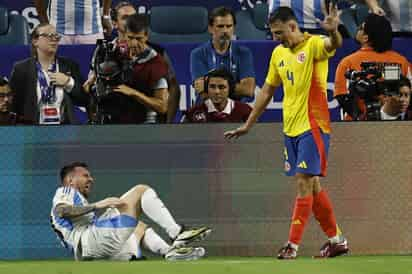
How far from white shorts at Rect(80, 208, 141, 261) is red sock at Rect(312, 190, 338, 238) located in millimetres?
1419

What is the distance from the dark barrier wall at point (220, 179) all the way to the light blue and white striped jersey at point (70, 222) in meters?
0.54

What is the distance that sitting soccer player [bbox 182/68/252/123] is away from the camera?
34.0 feet

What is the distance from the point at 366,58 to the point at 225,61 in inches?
50.5

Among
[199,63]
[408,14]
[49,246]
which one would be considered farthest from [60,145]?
[408,14]

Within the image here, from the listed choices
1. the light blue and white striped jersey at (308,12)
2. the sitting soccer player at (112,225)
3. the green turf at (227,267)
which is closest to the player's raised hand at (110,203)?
the sitting soccer player at (112,225)

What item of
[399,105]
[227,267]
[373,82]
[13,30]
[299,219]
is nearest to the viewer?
[227,267]

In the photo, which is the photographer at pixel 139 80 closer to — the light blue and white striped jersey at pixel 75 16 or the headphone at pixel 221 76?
the headphone at pixel 221 76

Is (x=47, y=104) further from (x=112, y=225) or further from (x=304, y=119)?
(x=304, y=119)

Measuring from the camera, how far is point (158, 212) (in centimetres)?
953

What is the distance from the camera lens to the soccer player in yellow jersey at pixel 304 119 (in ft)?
29.5

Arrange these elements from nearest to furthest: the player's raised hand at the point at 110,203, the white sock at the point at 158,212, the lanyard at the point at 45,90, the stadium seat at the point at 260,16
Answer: the player's raised hand at the point at 110,203
the white sock at the point at 158,212
the lanyard at the point at 45,90
the stadium seat at the point at 260,16

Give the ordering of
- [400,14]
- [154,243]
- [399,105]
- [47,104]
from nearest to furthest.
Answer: [154,243] < [399,105] < [47,104] < [400,14]

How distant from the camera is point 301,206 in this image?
899 centimetres

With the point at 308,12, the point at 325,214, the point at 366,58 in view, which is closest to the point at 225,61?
the point at 308,12
